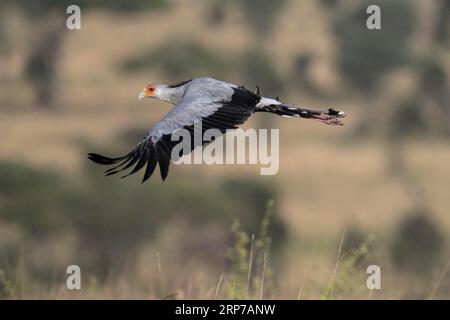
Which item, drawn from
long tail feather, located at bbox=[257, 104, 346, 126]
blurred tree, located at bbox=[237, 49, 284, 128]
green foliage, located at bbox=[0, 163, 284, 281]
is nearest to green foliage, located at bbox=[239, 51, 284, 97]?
blurred tree, located at bbox=[237, 49, 284, 128]

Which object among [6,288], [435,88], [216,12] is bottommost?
[6,288]

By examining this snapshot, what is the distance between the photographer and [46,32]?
31.1 m

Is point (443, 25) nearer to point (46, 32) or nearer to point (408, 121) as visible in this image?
point (408, 121)

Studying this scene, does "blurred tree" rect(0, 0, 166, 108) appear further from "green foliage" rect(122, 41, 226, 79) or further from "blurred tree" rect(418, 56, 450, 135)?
"blurred tree" rect(418, 56, 450, 135)

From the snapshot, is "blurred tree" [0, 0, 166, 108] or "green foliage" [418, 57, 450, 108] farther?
"green foliage" [418, 57, 450, 108]

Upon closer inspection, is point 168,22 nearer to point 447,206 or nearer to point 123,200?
point 447,206

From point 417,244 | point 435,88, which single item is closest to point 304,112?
point 417,244

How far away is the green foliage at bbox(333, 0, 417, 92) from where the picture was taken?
28.0 metres

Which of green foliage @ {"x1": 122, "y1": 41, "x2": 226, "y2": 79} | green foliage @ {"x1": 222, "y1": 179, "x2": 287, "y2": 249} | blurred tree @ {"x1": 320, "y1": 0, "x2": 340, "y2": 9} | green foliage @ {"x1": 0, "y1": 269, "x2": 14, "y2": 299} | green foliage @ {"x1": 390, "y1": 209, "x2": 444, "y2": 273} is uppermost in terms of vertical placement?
blurred tree @ {"x1": 320, "y1": 0, "x2": 340, "y2": 9}

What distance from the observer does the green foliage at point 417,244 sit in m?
18.4

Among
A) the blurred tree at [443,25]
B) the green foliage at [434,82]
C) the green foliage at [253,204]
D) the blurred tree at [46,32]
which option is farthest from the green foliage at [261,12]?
the green foliage at [253,204]

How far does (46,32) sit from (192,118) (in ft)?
83.6

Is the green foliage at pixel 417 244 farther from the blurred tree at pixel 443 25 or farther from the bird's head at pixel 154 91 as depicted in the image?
the bird's head at pixel 154 91
